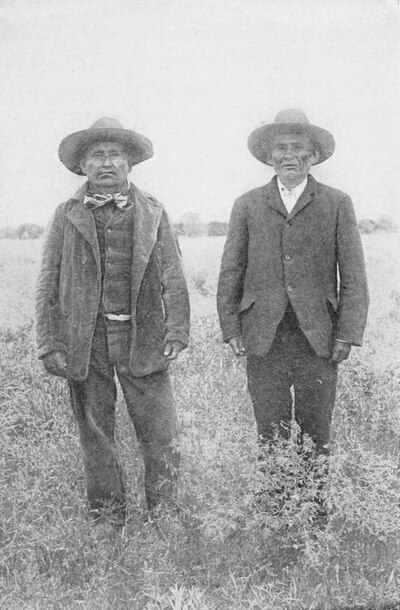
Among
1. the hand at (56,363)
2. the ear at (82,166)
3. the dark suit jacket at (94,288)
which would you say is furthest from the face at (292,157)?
the hand at (56,363)

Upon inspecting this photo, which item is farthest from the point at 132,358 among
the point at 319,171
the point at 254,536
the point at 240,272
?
the point at 319,171

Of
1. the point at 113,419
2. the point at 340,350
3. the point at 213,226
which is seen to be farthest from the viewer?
the point at 213,226

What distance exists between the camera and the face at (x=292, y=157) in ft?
11.7

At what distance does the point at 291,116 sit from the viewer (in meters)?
3.64

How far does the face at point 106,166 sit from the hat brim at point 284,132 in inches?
28.9

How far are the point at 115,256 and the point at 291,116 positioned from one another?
1.22 meters

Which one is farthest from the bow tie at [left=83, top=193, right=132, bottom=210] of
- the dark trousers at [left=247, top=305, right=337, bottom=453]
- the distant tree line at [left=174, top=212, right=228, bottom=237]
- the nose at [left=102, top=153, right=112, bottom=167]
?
the dark trousers at [left=247, top=305, right=337, bottom=453]

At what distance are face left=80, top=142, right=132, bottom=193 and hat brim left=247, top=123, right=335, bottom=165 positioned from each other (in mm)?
735

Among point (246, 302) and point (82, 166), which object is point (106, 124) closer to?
point (82, 166)

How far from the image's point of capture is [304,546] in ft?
11.4

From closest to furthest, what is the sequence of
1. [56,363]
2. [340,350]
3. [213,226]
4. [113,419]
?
1. [340,350]
2. [56,363]
3. [113,419]
4. [213,226]

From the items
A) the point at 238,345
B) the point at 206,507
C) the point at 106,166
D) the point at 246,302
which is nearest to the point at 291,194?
the point at 246,302

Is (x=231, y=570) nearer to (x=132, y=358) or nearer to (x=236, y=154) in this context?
(x=132, y=358)

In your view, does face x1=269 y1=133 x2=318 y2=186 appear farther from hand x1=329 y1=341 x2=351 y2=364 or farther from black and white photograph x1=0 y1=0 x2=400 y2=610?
hand x1=329 y1=341 x2=351 y2=364
